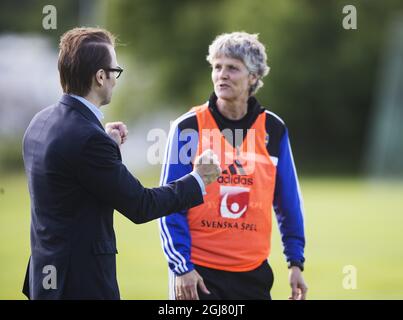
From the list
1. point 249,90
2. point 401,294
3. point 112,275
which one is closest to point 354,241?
point 401,294

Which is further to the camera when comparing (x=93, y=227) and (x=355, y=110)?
(x=355, y=110)

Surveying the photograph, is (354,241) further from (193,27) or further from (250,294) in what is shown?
(193,27)

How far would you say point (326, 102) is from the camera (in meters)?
33.0

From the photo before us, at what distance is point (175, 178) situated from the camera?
4.60 meters

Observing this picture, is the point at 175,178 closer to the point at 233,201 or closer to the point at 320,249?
the point at 233,201

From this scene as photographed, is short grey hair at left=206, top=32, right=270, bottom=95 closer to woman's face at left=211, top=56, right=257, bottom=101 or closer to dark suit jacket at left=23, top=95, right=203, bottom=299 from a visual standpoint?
woman's face at left=211, top=56, right=257, bottom=101

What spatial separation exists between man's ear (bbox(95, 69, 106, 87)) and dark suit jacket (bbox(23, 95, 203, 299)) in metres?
0.15

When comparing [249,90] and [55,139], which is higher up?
[249,90]

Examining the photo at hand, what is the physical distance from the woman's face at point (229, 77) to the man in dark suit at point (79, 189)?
44.5 inches

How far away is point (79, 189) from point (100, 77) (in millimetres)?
579

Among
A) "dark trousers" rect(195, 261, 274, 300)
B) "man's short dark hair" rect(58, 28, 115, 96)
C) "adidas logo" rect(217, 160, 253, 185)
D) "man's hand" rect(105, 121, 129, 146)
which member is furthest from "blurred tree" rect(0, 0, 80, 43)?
"man's short dark hair" rect(58, 28, 115, 96)

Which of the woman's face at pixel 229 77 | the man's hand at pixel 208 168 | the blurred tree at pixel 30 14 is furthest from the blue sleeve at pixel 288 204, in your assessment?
the blurred tree at pixel 30 14

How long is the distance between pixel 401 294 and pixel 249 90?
4.27 m

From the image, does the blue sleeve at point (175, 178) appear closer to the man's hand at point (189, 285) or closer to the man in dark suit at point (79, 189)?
the man's hand at point (189, 285)
